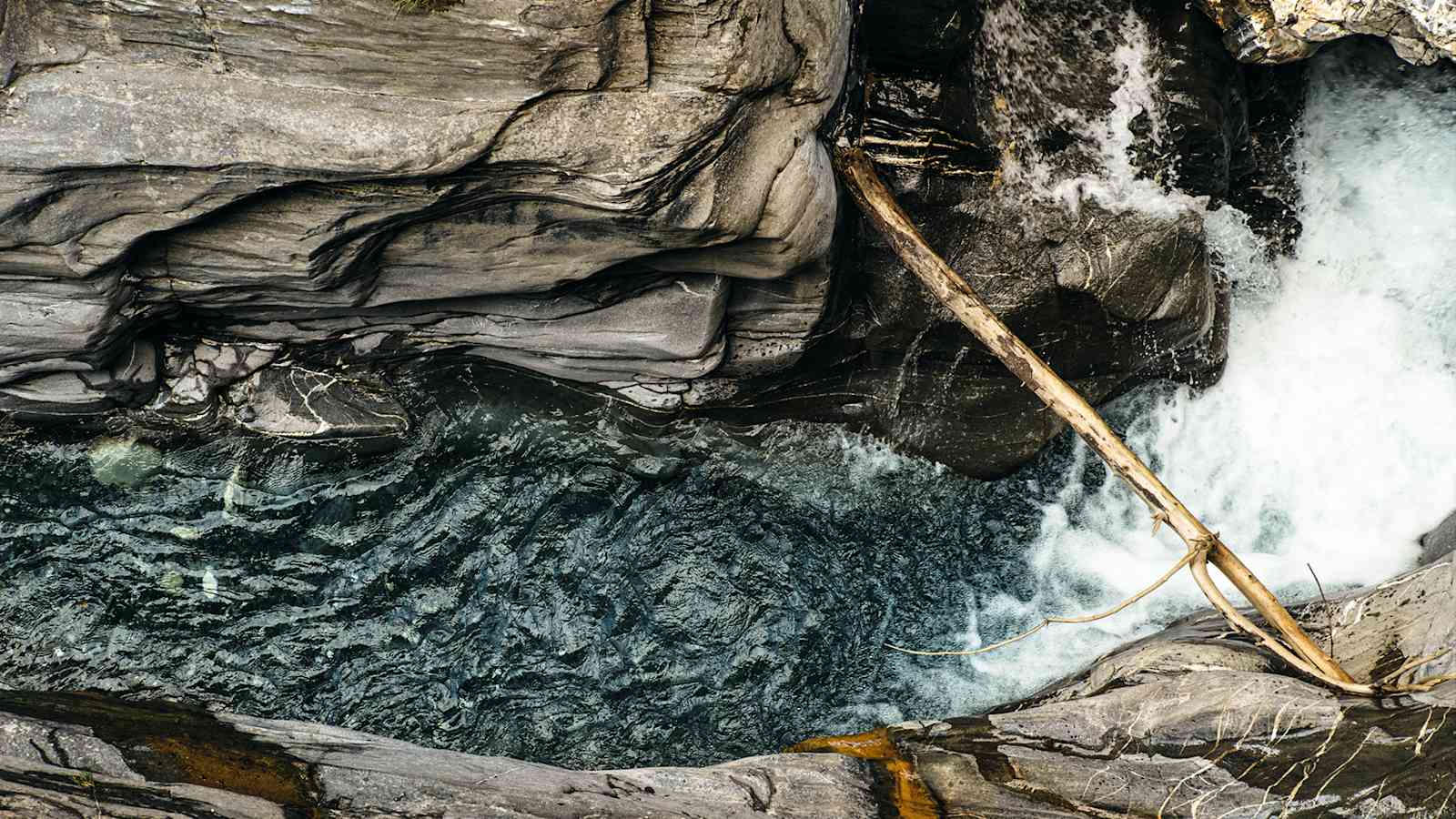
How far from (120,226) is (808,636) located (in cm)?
481

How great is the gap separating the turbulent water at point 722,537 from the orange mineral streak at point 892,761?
32 cm

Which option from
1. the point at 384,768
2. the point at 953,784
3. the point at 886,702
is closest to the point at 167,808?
the point at 384,768

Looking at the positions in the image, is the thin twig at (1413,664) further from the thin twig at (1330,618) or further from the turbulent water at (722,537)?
the turbulent water at (722,537)

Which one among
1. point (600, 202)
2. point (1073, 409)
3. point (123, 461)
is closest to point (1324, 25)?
point (1073, 409)

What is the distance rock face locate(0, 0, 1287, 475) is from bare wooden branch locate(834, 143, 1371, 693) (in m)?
0.32

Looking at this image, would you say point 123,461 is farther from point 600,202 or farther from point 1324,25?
point 1324,25

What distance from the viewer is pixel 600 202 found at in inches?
225

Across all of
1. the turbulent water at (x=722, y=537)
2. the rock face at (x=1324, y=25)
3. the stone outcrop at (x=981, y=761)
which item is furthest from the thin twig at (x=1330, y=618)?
the rock face at (x=1324, y=25)

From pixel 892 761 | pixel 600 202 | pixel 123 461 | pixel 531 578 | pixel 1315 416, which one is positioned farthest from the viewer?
pixel 1315 416

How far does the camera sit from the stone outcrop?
Result: 471 cm

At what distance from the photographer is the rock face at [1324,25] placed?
227 inches

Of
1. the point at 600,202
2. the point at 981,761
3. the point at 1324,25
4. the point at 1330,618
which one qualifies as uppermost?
the point at 1324,25

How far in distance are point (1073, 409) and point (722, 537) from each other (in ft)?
8.42

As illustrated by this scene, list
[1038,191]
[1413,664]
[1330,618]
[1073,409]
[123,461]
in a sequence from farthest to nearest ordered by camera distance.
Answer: [1038,191], [123,461], [1330,618], [1073,409], [1413,664]
